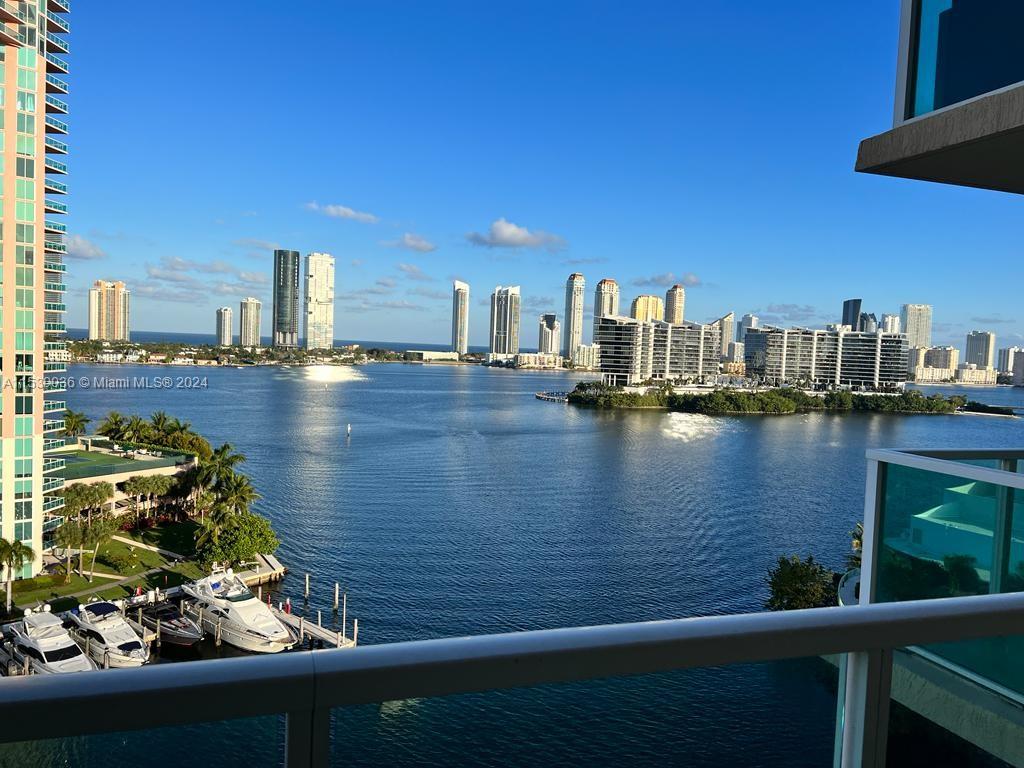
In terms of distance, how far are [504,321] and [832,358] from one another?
61.2 meters

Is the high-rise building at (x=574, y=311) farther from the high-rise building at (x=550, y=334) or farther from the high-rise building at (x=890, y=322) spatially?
the high-rise building at (x=890, y=322)

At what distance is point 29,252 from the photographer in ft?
38.5

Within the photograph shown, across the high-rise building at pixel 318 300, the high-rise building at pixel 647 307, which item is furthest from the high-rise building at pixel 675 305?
the high-rise building at pixel 318 300

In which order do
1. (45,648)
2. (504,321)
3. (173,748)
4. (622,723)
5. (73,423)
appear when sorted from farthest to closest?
1. (504,321)
2. (73,423)
3. (45,648)
4. (622,723)
5. (173,748)

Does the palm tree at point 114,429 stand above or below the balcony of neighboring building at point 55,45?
below

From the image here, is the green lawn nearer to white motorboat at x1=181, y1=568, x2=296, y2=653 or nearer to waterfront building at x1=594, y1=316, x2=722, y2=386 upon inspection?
white motorboat at x1=181, y1=568, x2=296, y2=653

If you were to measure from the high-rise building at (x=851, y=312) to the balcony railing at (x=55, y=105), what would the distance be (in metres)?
77.4

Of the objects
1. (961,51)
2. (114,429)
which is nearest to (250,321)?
(114,429)

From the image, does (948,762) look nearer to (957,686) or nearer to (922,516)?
(957,686)

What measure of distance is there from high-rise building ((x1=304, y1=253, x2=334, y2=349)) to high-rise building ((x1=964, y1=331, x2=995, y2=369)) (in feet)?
255

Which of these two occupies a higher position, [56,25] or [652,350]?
[56,25]

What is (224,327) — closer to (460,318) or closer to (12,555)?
(460,318)

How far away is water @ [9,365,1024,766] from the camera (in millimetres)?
571

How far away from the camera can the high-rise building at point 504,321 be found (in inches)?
4577
